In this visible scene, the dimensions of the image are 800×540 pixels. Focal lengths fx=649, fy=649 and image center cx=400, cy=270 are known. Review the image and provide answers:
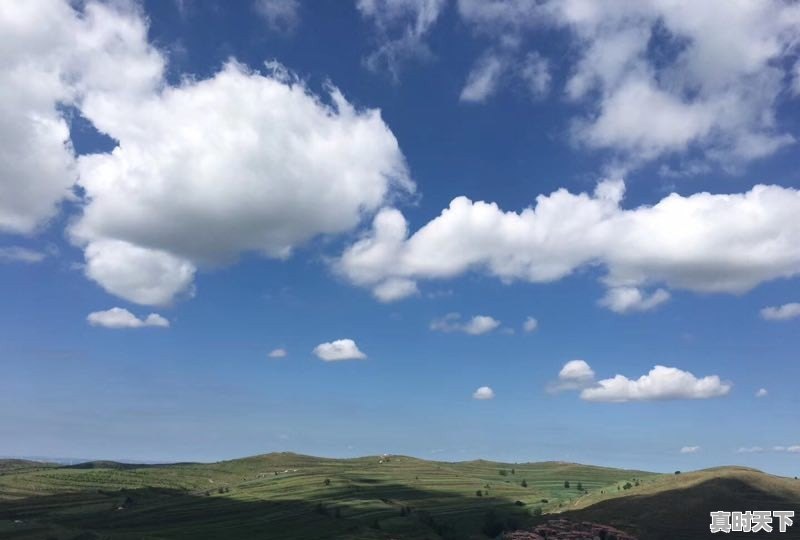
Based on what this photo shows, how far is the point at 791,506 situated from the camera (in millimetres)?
199875

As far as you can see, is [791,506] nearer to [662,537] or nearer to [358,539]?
[662,537]

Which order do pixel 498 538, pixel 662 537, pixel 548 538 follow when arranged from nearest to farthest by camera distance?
pixel 548 538, pixel 662 537, pixel 498 538

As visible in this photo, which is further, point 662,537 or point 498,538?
point 498,538

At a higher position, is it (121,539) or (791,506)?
(791,506)

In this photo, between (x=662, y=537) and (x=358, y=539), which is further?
(x=358, y=539)

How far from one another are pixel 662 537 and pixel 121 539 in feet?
520

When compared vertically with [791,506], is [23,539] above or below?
below

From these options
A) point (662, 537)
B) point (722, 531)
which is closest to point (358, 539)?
point (662, 537)

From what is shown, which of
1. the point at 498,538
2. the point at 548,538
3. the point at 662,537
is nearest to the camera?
the point at 548,538

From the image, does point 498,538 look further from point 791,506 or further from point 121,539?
point 121,539

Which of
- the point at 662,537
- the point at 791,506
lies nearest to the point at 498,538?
the point at 662,537

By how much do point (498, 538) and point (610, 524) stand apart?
3218cm

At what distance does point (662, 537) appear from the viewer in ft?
576

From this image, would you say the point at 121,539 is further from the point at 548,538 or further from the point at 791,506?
the point at 791,506
